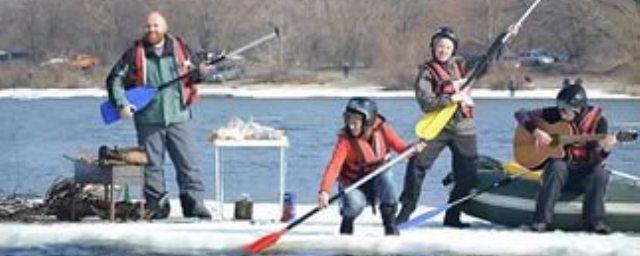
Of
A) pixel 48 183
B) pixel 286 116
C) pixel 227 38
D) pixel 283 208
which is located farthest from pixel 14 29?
pixel 283 208

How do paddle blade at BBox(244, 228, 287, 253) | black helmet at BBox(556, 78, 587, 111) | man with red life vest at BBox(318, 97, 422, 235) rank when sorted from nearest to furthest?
paddle blade at BBox(244, 228, 287, 253)
man with red life vest at BBox(318, 97, 422, 235)
black helmet at BBox(556, 78, 587, 111)

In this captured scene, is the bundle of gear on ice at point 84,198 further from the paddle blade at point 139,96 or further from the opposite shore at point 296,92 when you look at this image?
the opposite shore at point 296,92

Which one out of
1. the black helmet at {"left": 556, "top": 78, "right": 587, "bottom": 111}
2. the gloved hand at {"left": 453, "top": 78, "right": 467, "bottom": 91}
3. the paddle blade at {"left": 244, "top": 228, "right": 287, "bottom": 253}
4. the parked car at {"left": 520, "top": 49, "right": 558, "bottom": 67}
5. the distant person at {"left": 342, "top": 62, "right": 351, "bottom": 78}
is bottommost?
the paddle blade at {"left": 244, "top": 228, "right": 287, "bottom": 253}

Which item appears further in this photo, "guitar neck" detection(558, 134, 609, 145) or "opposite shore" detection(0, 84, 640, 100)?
"opposite shore" detection(0, 84, 640, 100)

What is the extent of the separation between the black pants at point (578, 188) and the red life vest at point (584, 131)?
77 mm

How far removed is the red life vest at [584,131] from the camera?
9.26m

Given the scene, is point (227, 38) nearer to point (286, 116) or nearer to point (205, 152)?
point (286, 116)

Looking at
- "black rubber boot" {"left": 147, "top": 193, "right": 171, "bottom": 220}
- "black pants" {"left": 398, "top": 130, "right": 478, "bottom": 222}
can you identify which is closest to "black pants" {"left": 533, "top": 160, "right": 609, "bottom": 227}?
"black pants" {"left": 398, "top": 130, "right": 478, "bottom": 222}

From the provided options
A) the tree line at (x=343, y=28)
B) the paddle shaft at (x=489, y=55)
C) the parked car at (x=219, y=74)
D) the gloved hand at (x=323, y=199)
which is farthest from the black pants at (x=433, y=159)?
the tree line at (x=343, y=28)

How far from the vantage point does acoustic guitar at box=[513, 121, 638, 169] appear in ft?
30.0

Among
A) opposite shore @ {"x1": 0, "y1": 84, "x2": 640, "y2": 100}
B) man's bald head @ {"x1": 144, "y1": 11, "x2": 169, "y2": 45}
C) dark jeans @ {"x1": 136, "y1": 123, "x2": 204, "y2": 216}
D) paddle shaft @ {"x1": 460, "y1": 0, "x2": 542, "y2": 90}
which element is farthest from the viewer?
opposite shore @ {"x1": 0, "y1": 84, "x2": 640, "y2": 100}

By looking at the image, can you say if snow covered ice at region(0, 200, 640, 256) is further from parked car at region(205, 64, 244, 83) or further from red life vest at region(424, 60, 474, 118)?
parked car at region(205, 64, 244, 83)

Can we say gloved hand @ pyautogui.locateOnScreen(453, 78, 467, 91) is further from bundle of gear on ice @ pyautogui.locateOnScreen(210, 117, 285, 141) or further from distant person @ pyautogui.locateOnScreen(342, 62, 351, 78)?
distant person @ pyautogui.locateOnScreen(342, 62, 351, 78)

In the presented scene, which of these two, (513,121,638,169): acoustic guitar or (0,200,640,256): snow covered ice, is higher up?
(513,121,638,169): acoustic guitar
